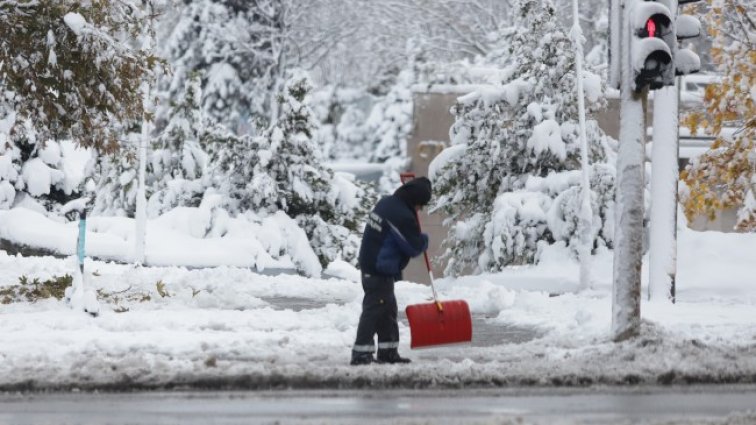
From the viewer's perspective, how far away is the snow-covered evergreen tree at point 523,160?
2736cm

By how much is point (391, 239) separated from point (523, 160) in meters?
16.6

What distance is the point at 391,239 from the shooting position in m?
12.2

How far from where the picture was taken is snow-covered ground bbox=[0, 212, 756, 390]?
11156 millimetres

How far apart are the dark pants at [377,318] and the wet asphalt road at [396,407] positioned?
144cm

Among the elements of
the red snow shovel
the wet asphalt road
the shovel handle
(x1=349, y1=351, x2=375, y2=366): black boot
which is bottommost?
the wet asphalt road

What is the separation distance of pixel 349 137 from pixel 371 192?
Answer: 2388cm

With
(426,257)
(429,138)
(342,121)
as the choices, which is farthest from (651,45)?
(342,121)

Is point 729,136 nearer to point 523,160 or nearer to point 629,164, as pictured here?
point 523,160

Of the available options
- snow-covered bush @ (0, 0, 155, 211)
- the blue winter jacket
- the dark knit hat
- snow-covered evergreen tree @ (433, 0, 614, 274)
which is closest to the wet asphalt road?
the blue winter jacket

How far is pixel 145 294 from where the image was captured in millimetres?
18844

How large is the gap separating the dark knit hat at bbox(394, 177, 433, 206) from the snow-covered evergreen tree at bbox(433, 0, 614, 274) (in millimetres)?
14826

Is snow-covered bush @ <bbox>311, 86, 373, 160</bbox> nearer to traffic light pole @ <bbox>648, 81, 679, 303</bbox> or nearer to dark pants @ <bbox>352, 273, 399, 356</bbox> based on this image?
traffic light pole @ <bbox>648, 81, 679, 303</bbox>

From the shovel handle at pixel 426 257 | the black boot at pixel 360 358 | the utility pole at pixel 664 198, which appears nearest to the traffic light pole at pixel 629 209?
the shovel handle at pixel 426 257

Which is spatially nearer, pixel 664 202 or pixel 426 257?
pixel 426 257
